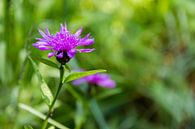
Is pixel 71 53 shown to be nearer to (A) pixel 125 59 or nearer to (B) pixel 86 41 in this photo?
(B) pixel 86 41

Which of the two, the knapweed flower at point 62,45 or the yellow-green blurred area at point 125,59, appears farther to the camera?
the yellow-green blurred area at point 125,59

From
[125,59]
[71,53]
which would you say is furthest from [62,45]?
[125,59]

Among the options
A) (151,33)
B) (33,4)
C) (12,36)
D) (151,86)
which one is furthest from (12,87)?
(151,33)

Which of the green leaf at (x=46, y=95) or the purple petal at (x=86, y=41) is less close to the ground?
the purple petal at (x=86, y=41)

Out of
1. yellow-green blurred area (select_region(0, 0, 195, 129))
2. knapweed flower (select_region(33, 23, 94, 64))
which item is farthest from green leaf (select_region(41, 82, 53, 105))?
yellow-green blurred area (select_region(0, 0, 195, 129))

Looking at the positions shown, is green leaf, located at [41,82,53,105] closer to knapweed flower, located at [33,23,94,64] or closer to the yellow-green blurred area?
knapweed flower, located at [33,23,94,64]

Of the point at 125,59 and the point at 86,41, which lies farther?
the point at 125,59

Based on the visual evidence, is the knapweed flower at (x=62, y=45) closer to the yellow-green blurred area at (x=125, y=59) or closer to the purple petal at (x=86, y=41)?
the purple petal at (x=86, y=41)

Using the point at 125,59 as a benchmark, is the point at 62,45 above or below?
above

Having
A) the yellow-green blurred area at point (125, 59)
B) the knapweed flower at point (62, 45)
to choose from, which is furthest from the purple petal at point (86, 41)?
the yellow-green blurred area at point (125, 59)
